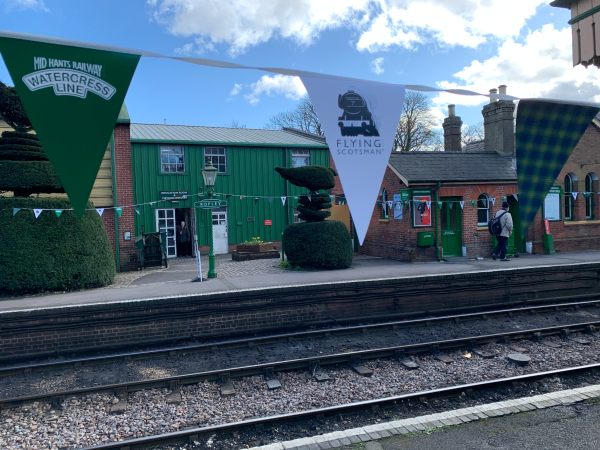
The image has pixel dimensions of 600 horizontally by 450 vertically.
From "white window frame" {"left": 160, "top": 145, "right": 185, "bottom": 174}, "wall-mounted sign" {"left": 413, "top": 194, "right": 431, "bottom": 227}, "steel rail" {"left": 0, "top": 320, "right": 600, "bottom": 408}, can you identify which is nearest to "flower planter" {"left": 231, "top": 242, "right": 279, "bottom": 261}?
"white window frame" {"left": 160, "top": 145, "right": 185, "bottom": 174}

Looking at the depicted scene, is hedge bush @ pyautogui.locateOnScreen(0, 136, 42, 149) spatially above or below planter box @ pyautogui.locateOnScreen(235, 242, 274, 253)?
above

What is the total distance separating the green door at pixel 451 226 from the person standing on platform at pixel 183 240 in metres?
11.2

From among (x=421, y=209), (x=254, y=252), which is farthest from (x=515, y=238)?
(x=254, y=252)

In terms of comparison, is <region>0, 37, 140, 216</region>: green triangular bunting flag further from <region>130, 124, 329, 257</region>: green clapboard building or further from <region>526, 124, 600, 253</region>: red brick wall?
<region>526, 124, 600, 253</region>: red brick wall

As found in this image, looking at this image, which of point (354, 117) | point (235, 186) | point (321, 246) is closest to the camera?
point (354, 117)

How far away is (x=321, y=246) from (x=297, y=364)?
7.18 meters

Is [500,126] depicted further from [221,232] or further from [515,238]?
[221,232]

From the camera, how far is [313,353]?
318 inches

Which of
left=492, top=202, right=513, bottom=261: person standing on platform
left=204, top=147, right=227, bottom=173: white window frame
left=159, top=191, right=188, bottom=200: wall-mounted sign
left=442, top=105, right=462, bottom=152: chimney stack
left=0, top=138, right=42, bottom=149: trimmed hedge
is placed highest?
left=442, top=105, right=462, bottom=152: chimney stack

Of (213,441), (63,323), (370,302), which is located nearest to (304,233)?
(370,302)

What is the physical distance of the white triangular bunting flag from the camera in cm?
417

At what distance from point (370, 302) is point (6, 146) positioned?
33.8 ft

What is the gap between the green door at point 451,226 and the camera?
664 inches

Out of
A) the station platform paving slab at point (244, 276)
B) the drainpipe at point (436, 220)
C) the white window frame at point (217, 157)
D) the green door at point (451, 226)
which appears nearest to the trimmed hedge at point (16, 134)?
the station platform paving slab at point (244, 276)
